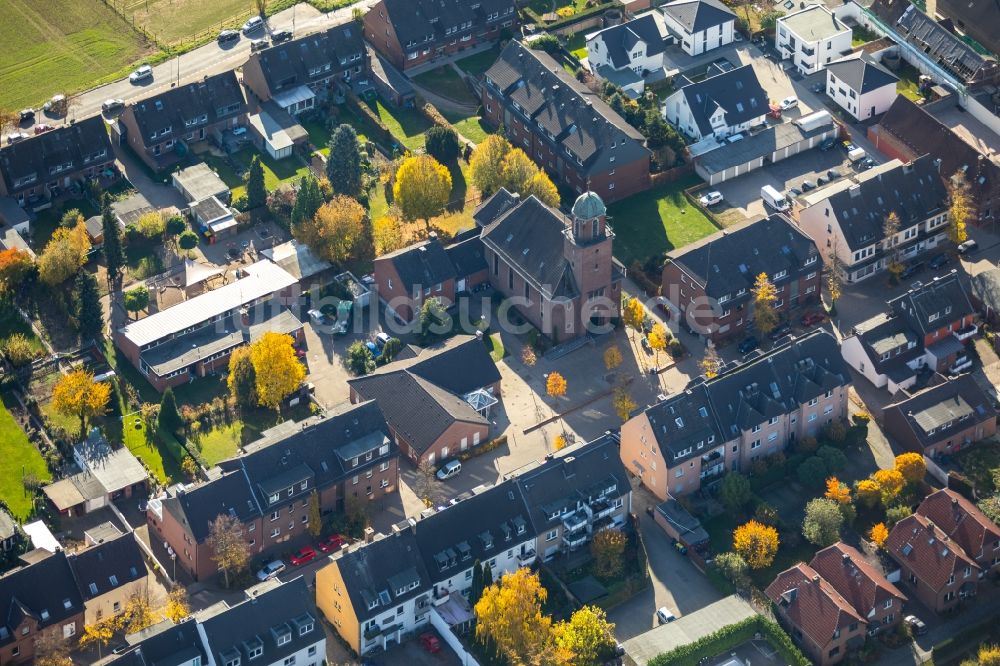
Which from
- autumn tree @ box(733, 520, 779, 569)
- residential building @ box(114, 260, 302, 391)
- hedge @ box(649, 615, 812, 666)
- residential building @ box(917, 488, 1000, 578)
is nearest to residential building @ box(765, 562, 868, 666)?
hedge @ box(649, 615, 812, 666)

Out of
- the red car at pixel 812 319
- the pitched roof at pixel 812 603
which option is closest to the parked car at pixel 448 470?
the pitched roof at pixel 812 603

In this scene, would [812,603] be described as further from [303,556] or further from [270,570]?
[270,570]

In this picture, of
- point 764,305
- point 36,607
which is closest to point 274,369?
point 36,607

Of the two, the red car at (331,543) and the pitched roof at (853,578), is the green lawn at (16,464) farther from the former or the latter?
the pitched roof at (853,578)

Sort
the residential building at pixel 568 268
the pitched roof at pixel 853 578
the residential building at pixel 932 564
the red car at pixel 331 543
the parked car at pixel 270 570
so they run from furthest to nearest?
the residential building at pixel 568 268, the red car at pixel 331 543, the parked car at pixel 270 570, the residential building at pixel 932 564, the pitched roof at pixel 853 578

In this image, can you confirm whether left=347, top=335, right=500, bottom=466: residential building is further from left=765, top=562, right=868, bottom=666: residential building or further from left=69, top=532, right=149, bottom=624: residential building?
left=765, top=562, right=868, bottom=666: residential building

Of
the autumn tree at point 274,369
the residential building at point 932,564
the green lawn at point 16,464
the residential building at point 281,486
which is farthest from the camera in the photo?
the autumn tree at point 274,369
